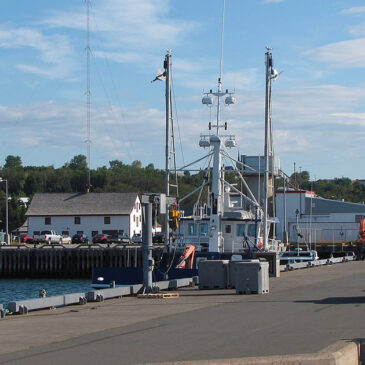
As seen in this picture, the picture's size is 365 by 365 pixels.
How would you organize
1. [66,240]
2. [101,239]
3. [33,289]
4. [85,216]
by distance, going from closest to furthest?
[33,289] < [101,239] < [66,240] < [85,216]

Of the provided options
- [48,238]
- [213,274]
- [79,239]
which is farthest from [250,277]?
[79,239]

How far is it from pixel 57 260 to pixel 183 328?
51009 millimetres

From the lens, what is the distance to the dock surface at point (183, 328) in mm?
12000

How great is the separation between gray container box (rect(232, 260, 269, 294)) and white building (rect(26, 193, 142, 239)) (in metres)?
73.0

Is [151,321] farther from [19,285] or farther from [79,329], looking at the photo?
[19,285]

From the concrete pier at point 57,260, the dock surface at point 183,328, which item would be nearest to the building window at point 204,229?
the dock surface at point 183,328

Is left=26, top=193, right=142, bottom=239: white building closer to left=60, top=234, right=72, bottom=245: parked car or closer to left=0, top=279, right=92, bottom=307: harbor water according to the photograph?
left=60, top=234, right=72, bottom=245: parked car

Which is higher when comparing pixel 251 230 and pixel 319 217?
pixel 319 217

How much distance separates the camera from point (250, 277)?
2375 centimetres

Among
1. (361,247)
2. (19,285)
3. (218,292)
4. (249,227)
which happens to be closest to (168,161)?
(249,227)

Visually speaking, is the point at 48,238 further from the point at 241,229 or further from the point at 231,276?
the point at 231,276

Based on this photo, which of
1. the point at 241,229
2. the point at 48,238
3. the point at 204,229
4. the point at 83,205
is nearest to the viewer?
the point at 241,229

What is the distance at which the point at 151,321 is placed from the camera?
16.8m

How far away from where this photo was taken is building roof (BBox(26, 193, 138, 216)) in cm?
9712
